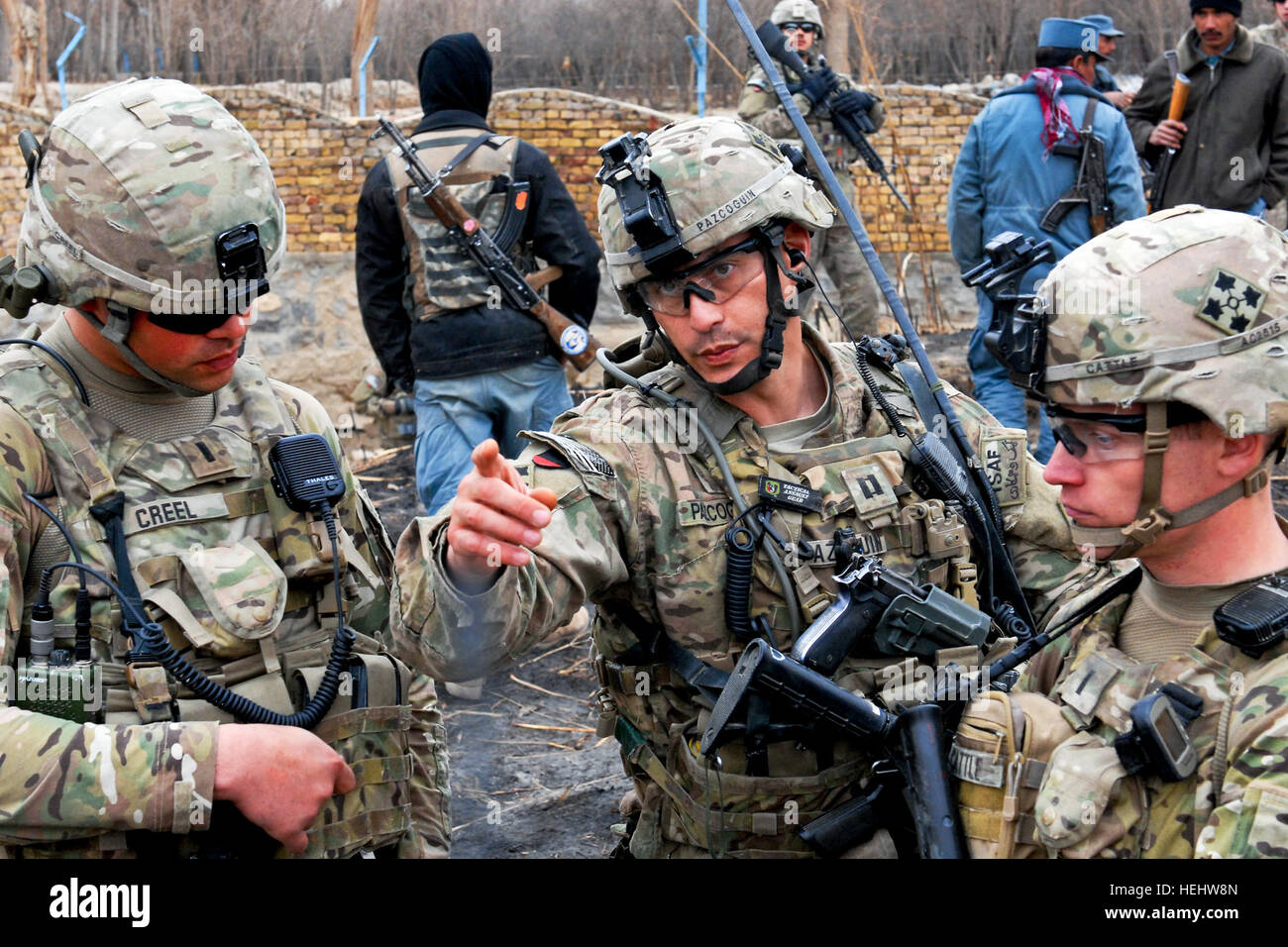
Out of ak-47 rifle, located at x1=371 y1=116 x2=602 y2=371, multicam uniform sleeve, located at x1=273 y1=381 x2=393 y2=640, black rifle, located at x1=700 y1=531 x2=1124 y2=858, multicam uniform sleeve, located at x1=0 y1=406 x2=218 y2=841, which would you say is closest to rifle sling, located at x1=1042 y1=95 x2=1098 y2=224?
ak-47 rifle, located at x1=371 y1=116 x2=602 y2=371

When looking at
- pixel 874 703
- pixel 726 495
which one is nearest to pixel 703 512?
pixel 726 495

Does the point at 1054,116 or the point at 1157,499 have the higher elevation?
the point at 1054,116

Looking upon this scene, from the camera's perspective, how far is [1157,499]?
2.12m

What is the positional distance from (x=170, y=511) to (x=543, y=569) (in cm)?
71

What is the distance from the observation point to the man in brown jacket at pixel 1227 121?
788 centimetres

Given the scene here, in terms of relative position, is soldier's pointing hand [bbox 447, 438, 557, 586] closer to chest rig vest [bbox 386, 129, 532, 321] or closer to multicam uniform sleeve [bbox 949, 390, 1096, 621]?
multicam uniform sleeve [bbox 949, 390, 1096, 621]

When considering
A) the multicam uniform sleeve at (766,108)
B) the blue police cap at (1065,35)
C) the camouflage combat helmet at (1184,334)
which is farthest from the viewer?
the multicam uniform sleeve at (766,108)

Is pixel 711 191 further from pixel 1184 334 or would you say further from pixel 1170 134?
pixel 1170 134

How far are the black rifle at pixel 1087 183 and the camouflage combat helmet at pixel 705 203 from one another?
4401 millimetres

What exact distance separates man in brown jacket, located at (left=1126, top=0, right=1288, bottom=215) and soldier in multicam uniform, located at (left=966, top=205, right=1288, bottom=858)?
21.2ft

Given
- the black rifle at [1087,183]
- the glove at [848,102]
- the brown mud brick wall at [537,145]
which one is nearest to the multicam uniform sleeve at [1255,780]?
the black rifle at [1087,183]

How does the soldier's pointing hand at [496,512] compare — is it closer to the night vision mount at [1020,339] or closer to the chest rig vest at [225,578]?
the chest rig vest at [225,578]

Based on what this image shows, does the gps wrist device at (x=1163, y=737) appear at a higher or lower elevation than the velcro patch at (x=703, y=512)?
lower
